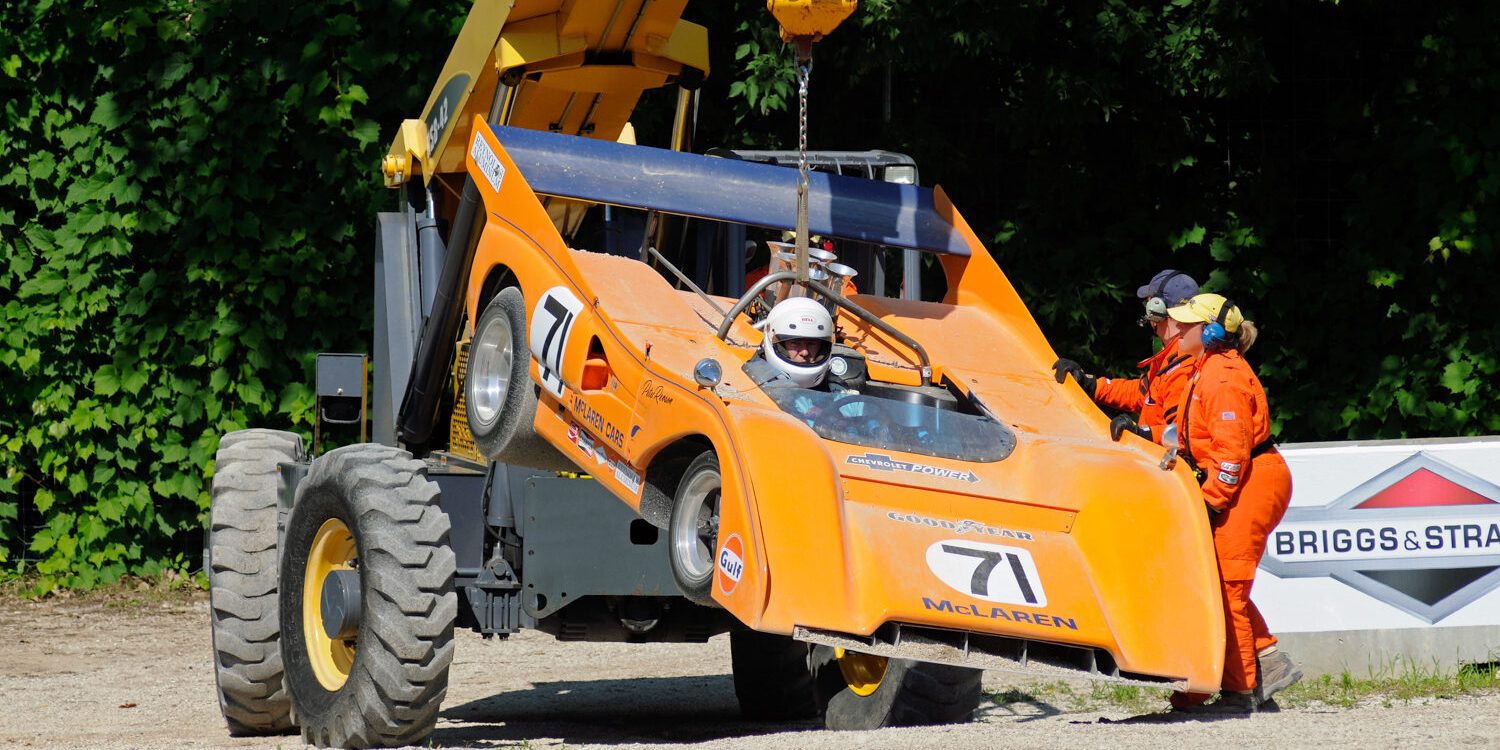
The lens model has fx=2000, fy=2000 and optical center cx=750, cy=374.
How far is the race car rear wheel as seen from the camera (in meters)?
6.76

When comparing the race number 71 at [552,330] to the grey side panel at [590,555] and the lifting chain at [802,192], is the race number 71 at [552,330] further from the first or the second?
the lifting chain at [802,192]

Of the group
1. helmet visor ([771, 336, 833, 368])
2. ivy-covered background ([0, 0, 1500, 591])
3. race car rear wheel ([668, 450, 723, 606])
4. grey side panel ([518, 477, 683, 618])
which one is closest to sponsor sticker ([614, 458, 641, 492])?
race car rear wheel ([668, 450, 723, 606])

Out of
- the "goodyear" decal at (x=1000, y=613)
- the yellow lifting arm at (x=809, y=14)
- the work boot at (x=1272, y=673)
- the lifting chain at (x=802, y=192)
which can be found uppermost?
the yellow lifting arm at (x=809, y=14)

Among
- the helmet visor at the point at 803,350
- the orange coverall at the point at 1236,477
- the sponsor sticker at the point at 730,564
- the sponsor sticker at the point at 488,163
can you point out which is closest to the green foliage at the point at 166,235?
the sponsor sticker at the point at 488,163

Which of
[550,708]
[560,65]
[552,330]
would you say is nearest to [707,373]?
[552,330]

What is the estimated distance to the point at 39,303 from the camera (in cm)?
1252

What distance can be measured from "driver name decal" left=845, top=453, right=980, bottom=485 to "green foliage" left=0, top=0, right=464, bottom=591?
6637mm

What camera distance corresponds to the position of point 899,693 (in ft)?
25.7

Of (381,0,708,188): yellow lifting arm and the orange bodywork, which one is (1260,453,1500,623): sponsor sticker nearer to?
the orange bodywork

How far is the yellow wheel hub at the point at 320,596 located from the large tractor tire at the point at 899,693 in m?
1.97

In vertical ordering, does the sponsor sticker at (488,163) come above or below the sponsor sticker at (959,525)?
above

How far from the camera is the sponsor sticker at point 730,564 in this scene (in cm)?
645

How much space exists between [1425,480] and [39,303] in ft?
27.1

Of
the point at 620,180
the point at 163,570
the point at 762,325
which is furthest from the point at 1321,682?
the point at 163,570
